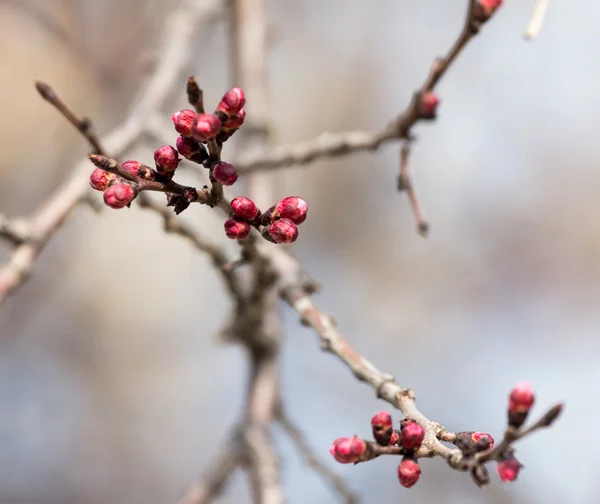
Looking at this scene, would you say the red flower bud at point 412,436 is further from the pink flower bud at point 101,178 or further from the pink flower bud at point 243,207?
the pink flower bud at point 101,178

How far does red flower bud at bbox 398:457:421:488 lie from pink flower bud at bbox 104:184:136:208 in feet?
1.90

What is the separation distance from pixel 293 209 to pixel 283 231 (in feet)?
0.19

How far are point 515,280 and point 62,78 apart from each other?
145 inches

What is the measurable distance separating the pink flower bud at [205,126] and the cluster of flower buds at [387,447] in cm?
50

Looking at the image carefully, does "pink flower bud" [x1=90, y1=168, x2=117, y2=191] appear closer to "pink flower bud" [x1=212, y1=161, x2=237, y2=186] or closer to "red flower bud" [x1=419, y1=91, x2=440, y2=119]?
"pink flower bud" [x1=212, y1=161, x2=237, y2=186]

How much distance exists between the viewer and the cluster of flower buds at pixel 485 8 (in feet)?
4.20

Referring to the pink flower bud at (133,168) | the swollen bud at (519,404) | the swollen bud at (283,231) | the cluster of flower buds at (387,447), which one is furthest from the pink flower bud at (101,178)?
the swollen bud at (519,404)

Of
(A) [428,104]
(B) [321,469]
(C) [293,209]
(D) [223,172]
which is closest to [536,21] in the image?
(A) [428,104]

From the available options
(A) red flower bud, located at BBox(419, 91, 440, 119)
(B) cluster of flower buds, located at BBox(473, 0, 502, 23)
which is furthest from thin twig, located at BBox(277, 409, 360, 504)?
(B) cluster of flower buds, located at BBox(473, 0, 502, 23)

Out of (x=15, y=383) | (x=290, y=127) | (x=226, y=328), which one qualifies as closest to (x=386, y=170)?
(x=290, y=127)

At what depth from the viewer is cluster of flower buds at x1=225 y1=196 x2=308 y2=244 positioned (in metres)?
1.13

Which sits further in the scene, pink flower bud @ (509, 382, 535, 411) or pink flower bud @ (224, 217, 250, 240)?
pink flower bud @ (224, 217, 250, 240)

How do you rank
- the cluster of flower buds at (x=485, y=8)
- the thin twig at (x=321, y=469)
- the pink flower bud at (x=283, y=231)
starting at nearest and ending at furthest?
the pink flower bud at (x=283, y=231)
the cluster of flower buds at (x=485, y=8)
the thin twig at (x=321, y=469)

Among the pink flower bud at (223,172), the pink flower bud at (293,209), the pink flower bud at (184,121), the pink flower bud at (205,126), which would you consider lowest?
the pink flower bud at (205,126)
